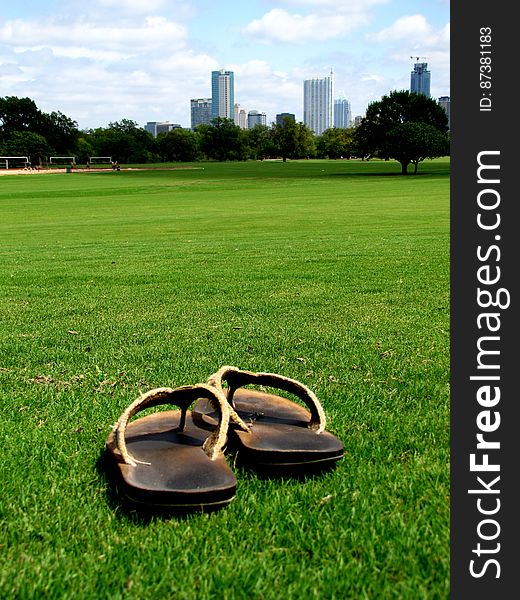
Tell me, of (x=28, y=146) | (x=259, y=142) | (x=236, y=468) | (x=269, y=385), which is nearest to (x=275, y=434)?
(x=236, y=468)

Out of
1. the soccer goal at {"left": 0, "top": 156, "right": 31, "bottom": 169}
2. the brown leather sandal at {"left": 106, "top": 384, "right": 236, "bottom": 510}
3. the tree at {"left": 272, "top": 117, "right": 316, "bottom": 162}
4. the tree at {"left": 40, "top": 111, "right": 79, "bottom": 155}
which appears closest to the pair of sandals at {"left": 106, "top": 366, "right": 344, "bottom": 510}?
the brown leather sandal at {"left": 106, "top": 384, "right": 236, "bottom": 510}

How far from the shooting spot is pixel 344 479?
309 centimetres

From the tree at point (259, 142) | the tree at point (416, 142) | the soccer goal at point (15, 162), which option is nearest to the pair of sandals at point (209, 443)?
the tree at point (416, 142)

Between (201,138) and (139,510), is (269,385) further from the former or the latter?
(201,138)

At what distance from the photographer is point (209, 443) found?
3135 mm

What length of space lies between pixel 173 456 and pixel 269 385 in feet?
2.51

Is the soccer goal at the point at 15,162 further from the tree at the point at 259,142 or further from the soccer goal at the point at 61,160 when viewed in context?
the tree at the point at 259,142

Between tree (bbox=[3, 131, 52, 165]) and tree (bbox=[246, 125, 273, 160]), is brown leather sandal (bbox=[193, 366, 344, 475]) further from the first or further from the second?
tree (bbox=[246, 125, 273, 160])

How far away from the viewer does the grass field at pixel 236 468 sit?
2383 mm

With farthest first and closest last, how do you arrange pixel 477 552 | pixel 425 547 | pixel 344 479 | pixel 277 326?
pixel 277 326, pixel 344 479, pixel 425 547, pixel 477 552

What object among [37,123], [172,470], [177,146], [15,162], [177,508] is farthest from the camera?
[177,146]

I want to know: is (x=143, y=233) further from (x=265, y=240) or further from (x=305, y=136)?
(x=305, y=136)

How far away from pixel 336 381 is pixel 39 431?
1.93m

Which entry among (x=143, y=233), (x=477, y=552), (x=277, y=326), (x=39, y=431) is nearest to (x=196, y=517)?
(x=477, y=552)
